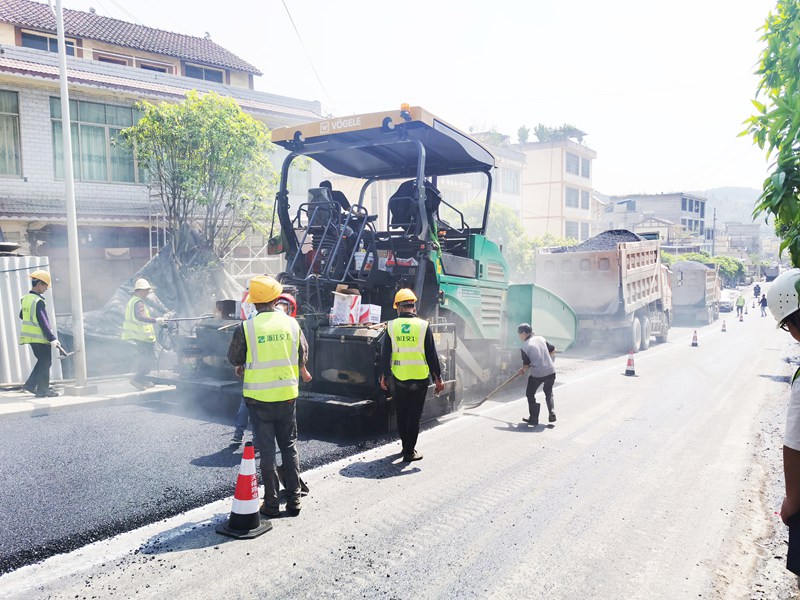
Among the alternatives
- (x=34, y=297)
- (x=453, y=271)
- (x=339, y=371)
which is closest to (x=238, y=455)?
(x=339, y=371)

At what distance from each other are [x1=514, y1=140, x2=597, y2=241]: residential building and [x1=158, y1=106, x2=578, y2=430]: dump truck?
33.8m

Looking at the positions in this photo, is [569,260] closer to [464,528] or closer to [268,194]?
[268,194]

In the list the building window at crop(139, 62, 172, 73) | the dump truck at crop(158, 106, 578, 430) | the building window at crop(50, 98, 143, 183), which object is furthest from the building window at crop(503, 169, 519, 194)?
the dump truck at crop(158, 106, 578, 430)

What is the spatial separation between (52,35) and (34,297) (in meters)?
16.7

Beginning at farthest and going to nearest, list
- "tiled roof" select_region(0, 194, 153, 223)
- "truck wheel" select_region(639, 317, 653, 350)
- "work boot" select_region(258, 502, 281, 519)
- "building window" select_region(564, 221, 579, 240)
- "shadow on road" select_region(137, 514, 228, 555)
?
"building window" select_region(564, 221, 579, 240) → "truck wheel" select_region(639, 317, 653, 350) → "tiled roof" select_region(0, 194, 153, 223) → "work boot" select_region(258, 502, 281, 519) → "shadow on road" select_region(137, 514, 228, 555)

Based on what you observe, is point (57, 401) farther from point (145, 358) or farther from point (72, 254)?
point (72, 254)

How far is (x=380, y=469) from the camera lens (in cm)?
531

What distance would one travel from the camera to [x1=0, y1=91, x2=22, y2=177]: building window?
13664mm

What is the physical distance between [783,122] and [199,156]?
1153cm

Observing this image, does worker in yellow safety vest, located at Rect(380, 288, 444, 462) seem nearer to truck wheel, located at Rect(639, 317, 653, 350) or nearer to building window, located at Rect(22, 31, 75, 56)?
truck wheel, located at Rect(639, 317, 653, 350)

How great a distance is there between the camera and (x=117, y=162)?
15.2 meters

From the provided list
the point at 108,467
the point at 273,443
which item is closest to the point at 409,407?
the point at 273,443

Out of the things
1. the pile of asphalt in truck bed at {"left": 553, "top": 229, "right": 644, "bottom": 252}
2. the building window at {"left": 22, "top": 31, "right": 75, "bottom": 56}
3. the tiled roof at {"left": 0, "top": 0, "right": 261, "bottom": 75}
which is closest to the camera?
the pile of asphalt in truck bed at {"left": 553, "top": 229, "right": 644, "bottom": 252}

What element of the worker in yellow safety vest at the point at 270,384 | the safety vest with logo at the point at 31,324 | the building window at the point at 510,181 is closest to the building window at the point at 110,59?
the safety vest with logo at the point at 31,324
